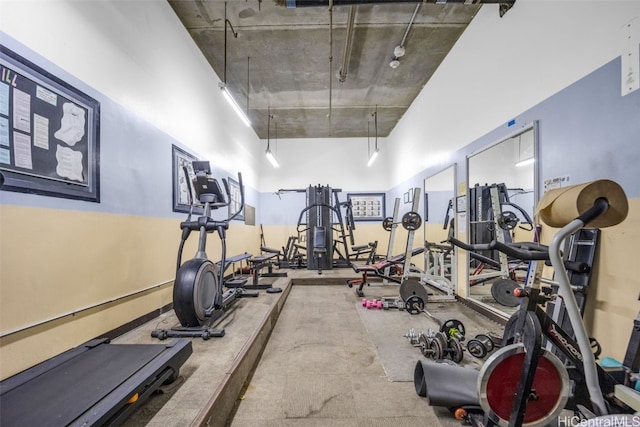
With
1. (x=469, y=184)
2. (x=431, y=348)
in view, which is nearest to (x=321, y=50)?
(x=469, y=184)

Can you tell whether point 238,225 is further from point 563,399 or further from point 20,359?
point 563,399

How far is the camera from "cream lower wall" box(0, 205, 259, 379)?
1.60 metres

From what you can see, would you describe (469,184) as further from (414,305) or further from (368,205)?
(368,205)

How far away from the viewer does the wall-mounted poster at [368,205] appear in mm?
8602

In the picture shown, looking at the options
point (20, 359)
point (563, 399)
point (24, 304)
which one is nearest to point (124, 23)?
point (24, 304)

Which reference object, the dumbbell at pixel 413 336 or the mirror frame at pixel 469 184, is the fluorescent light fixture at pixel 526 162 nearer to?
the mirror frame at pixel 469 184

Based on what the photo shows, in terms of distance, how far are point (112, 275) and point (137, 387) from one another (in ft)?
4.59

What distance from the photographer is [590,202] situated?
1.29m

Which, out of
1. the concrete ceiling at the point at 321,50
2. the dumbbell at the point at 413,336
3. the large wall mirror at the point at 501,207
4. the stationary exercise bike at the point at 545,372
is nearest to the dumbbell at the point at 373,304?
the dumbbell at the point at 413,336

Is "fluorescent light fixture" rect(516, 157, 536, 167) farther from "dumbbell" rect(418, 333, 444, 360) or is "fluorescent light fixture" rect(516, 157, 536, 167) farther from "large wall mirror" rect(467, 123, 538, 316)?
"dumbbell" rect(418, 333, 444, 360)

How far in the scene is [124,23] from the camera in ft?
8.58

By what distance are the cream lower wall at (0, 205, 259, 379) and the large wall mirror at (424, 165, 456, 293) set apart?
4.22 m

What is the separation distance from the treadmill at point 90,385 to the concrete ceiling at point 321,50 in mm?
3720

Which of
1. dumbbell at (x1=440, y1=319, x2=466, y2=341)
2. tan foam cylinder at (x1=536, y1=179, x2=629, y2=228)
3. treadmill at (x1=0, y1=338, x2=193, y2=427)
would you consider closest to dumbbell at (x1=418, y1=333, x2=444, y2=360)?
dumbbell at (x1=440, y1=319, x2=466, y2=341)
